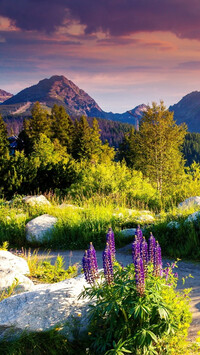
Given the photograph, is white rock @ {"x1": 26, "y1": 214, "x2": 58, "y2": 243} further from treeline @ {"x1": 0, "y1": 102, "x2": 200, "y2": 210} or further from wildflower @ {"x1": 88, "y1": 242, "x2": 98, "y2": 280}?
wildflower @ {"x1": 88, "y1": 242, "x2": 98, "y2": 280}

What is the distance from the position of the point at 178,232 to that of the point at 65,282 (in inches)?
141

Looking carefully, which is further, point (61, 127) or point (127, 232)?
point (61, 127)

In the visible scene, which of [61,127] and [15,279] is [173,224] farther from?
[61,127]

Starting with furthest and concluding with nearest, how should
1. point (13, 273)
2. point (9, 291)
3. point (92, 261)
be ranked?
point (13, 273) → point (9, 291) → point (92, 261)

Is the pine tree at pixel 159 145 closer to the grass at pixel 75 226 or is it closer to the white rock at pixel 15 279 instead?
the grass at pixel 75 226

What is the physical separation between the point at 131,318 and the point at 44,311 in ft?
3.19

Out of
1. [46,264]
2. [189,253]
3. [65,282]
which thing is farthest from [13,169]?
[65,282]

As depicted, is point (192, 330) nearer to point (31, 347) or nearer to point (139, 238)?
point (139, 238)

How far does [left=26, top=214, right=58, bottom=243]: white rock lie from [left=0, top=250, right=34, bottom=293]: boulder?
223 cm

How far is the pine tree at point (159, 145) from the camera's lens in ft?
98.1

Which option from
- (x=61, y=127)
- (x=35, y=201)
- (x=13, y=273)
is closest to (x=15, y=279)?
(x=13, y=273)

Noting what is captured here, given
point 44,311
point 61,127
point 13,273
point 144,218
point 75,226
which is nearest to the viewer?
point 44,311

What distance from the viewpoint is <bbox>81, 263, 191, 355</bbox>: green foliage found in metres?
2.77

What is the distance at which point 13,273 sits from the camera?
4.88 m
